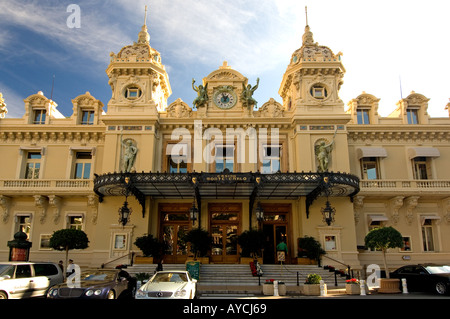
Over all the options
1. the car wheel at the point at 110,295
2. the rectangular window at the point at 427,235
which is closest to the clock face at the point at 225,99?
the rectangular window at the point at 427,235

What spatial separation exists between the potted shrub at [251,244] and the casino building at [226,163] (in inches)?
76.9

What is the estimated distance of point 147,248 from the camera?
22156 mm

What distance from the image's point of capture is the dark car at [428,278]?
1622 cm

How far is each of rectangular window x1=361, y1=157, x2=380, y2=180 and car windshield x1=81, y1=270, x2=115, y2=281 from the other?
65.1ft

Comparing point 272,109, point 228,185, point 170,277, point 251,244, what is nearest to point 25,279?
point 170,277

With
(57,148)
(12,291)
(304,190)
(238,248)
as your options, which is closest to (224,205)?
(238,248)

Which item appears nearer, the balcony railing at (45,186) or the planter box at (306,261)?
the planter box at (306,261)

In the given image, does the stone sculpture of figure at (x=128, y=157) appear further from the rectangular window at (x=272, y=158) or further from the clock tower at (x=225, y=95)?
the rectangular window at (x=272, y=158)

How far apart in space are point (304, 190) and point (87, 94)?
18.2m

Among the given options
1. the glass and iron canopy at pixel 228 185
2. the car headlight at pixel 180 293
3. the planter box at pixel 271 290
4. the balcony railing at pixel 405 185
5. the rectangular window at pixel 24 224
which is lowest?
the planter box at pixel 271 290

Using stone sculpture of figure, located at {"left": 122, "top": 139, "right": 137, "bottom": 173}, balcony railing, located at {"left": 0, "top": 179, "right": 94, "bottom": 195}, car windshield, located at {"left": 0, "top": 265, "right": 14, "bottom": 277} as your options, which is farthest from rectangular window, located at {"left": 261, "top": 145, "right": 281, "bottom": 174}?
car windshield, located at {"left": 0, "top": 265, "right": 14, "bottom": 277}

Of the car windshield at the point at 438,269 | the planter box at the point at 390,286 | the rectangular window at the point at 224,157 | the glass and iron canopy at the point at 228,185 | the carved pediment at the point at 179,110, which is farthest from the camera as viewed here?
the carved pediment at the point at 179,110

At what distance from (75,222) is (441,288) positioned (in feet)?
75.2

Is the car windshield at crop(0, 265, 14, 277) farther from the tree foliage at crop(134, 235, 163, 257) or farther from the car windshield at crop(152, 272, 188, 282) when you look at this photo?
the tree foliage at crop(134, 235, 163, 257)
